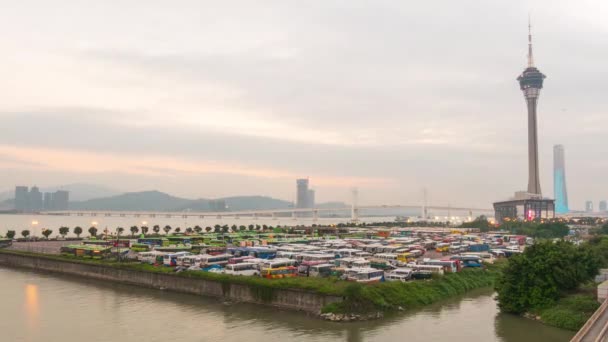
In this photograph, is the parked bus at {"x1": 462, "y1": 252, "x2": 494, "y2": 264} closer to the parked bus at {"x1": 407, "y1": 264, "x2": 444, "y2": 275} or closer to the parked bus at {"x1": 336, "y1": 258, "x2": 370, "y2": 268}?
the parked bus at {"x1": 407, "y1": 264, "x2": 444, "y2": 275}

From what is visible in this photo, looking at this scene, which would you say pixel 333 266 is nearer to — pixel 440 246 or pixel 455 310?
pixel 455 310

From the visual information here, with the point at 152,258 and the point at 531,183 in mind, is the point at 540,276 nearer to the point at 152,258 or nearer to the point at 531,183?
the point at 152,258

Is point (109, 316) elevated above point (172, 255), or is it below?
below

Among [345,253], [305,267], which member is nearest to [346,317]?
[305,267]

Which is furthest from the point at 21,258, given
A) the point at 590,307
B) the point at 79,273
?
the point at 590,307

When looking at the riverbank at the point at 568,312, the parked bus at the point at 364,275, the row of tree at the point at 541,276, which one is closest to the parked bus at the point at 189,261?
the parked bus at the point at 364,275

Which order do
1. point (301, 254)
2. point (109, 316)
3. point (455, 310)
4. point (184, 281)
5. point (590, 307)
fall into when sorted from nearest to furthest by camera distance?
point (590, 307), point (109, 316), point (455, 310), point (184, 281), point (301, 254)

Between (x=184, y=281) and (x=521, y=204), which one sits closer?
(x=184, y=281)
